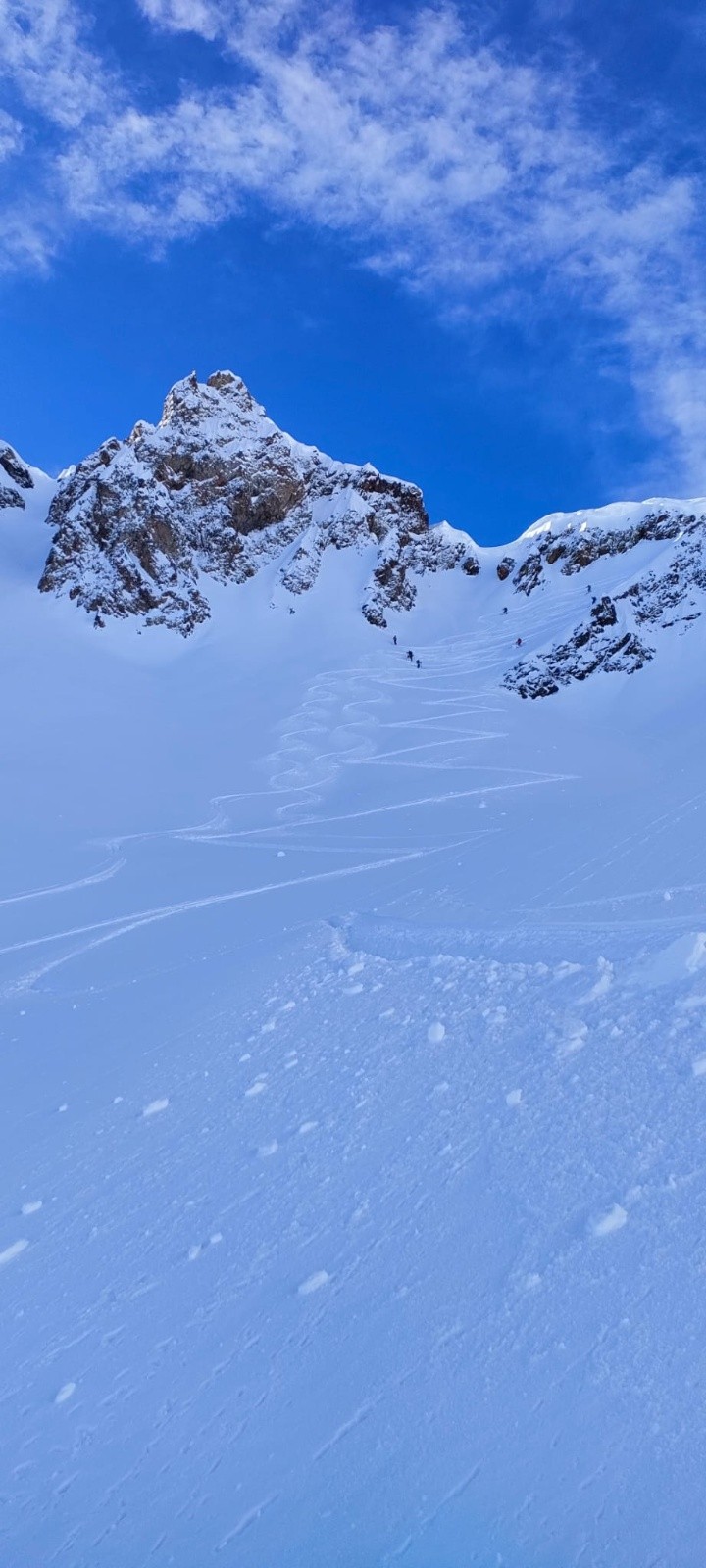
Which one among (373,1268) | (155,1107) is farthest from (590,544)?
(373,1268)

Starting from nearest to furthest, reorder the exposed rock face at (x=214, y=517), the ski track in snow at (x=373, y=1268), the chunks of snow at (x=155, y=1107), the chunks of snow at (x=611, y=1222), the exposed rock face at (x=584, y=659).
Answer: the ski track in snow at (x=373, y=1268)
the chunks of snow at (x=611, y=1222)
the chunks of snow at (x=155, y=1107)
the exposed rock face at (x=584, y=659)
the exposed rock face at (x=214, y=517)

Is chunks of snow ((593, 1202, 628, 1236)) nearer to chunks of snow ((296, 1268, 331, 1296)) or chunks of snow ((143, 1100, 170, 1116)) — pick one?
chunks of snow ((296, 1268, 331, 1296))

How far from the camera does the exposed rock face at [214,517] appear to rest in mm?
49312

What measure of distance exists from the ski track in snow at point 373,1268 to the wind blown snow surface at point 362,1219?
13 mm

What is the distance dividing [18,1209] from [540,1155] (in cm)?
290

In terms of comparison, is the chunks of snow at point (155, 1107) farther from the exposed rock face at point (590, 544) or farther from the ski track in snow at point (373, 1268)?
the exposed rock face at point (590, 544)

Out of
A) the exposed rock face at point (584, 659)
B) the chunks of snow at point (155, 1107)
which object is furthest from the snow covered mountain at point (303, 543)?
the chunks of snow at point (155, 1107)

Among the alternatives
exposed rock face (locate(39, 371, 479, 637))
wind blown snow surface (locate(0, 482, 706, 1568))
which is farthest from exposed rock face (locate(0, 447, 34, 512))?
wind blown snow surface (locate(0, 482, 706, 1568))

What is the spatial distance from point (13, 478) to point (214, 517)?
17.9 metres

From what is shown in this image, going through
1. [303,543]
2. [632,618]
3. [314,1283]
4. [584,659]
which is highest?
[303,543]

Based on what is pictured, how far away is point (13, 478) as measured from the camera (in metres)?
61.2

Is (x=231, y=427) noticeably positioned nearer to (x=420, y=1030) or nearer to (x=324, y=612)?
(x=324, y=612)

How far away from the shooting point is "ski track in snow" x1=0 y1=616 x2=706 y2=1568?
2502 mm

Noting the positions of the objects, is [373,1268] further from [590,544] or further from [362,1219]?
[590,544]
